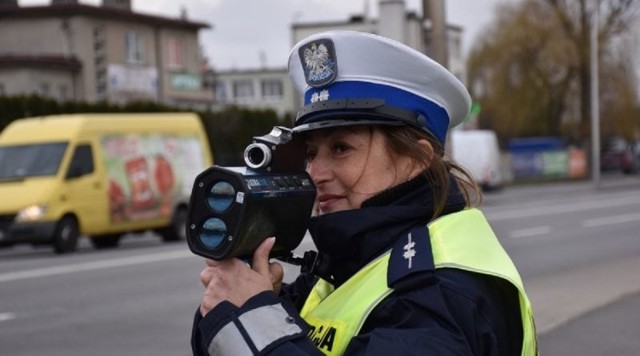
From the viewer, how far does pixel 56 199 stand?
18.0 meters

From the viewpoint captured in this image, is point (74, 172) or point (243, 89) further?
point (243, 89)

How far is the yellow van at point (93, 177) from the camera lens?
17.9m

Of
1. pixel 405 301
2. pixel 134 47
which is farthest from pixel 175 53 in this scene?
pixel 405 301

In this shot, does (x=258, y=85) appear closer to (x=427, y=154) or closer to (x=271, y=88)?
(x=271, y=88)

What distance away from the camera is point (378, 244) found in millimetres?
2184

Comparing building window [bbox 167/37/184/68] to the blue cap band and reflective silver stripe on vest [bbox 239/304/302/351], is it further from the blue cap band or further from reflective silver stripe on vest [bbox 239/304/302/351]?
reflective silver stripe on vest [bbox 239/304/302/351]

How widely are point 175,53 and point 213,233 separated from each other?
5417 centimetres

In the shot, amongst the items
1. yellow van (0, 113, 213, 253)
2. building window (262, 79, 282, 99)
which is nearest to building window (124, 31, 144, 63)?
yellow van (0, 113, 213, 253)

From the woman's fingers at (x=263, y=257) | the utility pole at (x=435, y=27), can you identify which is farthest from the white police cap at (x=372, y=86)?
the utility pole at (x=435, y=27)

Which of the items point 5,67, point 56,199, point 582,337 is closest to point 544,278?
point 582,337

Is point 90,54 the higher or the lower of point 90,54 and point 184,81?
the higher

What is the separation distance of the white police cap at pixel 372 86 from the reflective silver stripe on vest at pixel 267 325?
0.41 metres

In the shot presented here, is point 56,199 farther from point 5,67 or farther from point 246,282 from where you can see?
point 5,67

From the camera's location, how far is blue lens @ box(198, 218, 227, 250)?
201 cm
